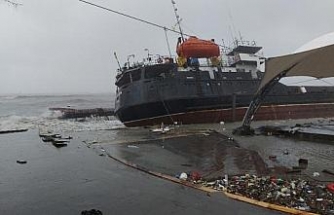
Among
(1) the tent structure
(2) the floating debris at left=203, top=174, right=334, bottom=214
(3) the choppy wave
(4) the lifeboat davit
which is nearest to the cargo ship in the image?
(4) the lifeboat davit

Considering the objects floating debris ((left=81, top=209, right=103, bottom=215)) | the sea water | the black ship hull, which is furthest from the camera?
the sea water

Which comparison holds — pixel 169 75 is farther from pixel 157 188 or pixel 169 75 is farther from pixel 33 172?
pixel 157 188

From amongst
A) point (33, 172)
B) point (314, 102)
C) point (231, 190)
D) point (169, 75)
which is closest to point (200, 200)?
point (231, 190)

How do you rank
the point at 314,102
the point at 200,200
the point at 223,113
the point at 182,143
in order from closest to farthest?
the point at 200,200 < the point at 182,143 < the point at 223,113 < the point at 314,102

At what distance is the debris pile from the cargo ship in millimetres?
17996

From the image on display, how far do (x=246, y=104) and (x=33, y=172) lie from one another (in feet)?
71.8

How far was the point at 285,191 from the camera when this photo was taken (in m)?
7.68

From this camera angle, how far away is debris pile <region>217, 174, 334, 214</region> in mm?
7016

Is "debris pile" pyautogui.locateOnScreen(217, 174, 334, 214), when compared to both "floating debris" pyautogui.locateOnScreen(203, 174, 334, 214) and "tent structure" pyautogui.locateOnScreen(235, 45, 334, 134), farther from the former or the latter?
"tent structure" pyautogui.locateOnScreen(235, 45, 334, 134)

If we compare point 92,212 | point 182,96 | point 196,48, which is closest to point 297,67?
point 182,96

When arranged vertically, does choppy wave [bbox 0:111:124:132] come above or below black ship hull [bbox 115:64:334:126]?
below

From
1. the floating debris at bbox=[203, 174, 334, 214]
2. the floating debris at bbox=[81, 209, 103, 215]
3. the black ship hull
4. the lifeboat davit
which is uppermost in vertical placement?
the lifeboat davit

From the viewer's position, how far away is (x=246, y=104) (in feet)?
99.3

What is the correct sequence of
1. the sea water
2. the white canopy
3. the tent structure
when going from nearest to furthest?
the white canopy < the tent structure < the sea water
